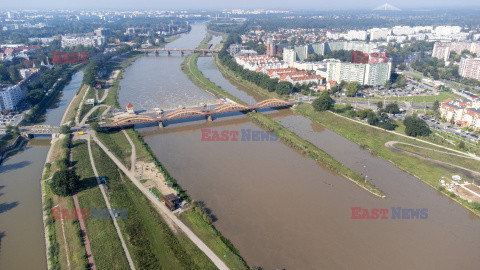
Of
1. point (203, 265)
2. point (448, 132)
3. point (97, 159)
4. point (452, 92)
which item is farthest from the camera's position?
point (452, 92)

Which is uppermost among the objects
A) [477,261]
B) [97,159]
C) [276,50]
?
[276,50]

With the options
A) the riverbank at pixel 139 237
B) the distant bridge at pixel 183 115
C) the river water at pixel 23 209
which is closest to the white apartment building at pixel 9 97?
the river water at pixel 23 209

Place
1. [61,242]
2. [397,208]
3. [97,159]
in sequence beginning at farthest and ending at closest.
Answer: [97,159], [397,208], [61,242]

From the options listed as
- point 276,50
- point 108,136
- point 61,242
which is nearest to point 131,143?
point 108,136

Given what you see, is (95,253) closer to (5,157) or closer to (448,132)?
(5,157)

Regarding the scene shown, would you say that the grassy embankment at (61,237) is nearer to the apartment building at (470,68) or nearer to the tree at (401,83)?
the tree at (401,83)

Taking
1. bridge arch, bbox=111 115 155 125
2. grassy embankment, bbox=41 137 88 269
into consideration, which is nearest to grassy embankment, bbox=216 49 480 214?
bridge arch, bbox=111 115 155 125

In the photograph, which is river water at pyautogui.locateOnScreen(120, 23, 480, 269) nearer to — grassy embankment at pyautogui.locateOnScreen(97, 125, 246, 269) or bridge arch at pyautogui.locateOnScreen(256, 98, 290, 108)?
grassy embankment at pyautogui.locateOnScreen(97, 125, 246, 269)
